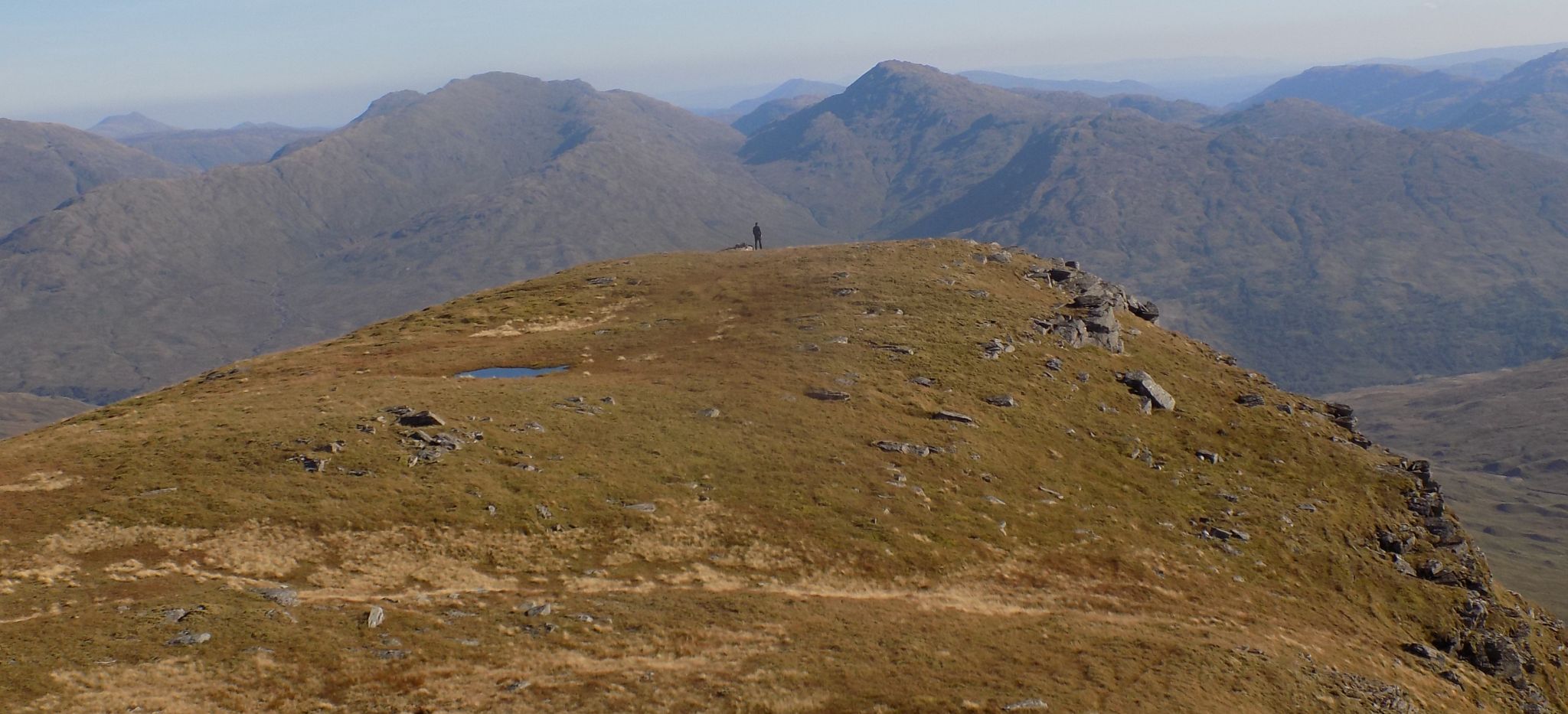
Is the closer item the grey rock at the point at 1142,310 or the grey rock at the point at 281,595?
the grey rock at the point at 281,595

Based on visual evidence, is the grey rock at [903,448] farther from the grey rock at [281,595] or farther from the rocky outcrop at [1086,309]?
the grey rock at [281,595]

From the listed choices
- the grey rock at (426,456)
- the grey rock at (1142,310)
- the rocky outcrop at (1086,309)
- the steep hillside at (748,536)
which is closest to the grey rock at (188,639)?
the steep hillside at (748,536)

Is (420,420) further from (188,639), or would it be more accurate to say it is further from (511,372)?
(188,639)

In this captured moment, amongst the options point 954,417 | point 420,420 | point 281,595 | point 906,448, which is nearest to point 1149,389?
point 954,417

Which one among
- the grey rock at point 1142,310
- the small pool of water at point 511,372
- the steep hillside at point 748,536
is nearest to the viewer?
the steep hillside at point 748,536

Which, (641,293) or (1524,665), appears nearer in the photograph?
(1524,665)

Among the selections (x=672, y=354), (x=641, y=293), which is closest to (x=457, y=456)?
(x=672, y=354)

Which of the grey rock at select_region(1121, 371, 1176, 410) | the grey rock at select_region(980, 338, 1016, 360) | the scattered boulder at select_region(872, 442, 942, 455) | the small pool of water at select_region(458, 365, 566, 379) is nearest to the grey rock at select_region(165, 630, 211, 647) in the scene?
the small pool of water at select_region(458, 365, 566, 379)

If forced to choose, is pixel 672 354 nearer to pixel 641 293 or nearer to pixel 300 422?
pixel 641 293
